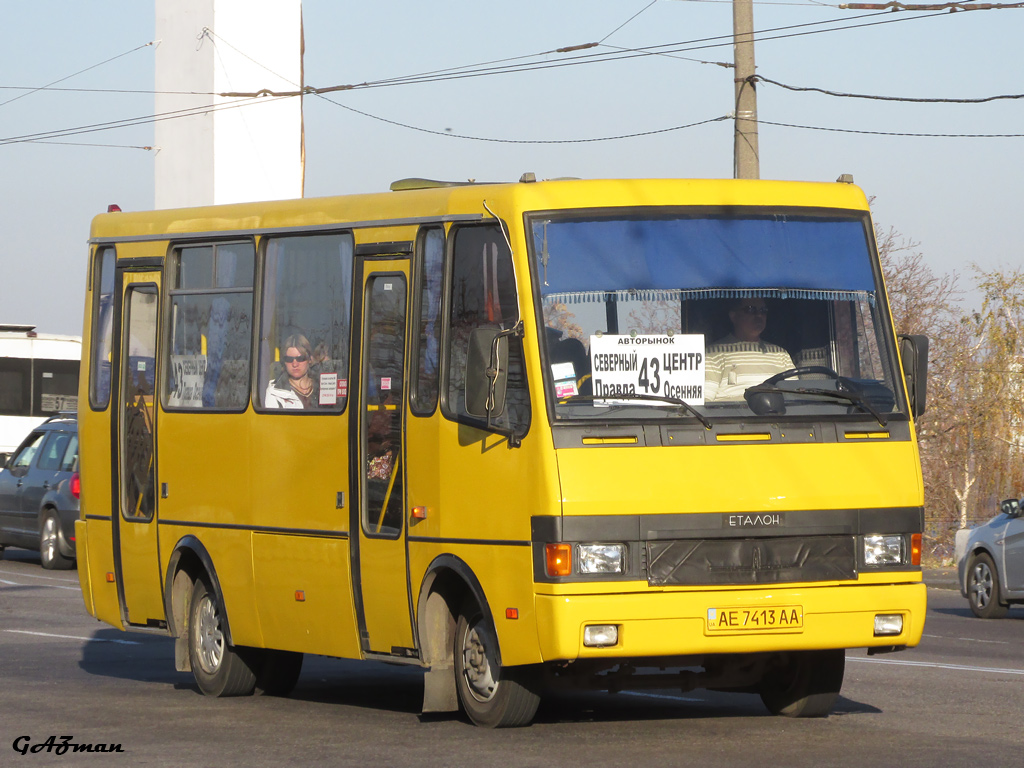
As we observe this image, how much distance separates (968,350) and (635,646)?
36.8 metres

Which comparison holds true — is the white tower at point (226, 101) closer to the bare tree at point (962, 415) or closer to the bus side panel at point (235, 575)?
the bare tree at point (962, 415)

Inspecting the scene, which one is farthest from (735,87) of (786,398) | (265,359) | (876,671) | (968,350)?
(968,350)

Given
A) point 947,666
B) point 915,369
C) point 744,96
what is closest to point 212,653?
point 915,369

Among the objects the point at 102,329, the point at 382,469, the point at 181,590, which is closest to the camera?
the point at 382,469

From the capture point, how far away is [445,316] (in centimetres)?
993

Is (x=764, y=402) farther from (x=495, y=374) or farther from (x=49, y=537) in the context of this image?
(x=49, y=537)

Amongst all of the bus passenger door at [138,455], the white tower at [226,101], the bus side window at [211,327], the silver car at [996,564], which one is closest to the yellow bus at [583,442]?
the bus side window at [211,327]

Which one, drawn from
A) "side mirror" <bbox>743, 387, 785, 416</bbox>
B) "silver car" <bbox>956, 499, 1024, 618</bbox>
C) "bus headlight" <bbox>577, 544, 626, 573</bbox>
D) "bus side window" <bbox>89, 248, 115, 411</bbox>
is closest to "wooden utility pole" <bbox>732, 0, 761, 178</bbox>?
"silver car" <bbox>956, 499, 1024, 618</bbox>

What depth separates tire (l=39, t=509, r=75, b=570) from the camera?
2548 cm

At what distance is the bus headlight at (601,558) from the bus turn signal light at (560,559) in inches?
2.2

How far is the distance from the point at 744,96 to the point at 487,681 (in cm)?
1312

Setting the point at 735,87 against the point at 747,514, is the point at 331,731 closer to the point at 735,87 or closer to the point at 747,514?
the point at 747,514

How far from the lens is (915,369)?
9.76 m

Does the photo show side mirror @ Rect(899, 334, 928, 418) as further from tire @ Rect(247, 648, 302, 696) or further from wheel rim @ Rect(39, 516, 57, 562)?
wheel rim @ Rect(39, 516, 57, 562)
